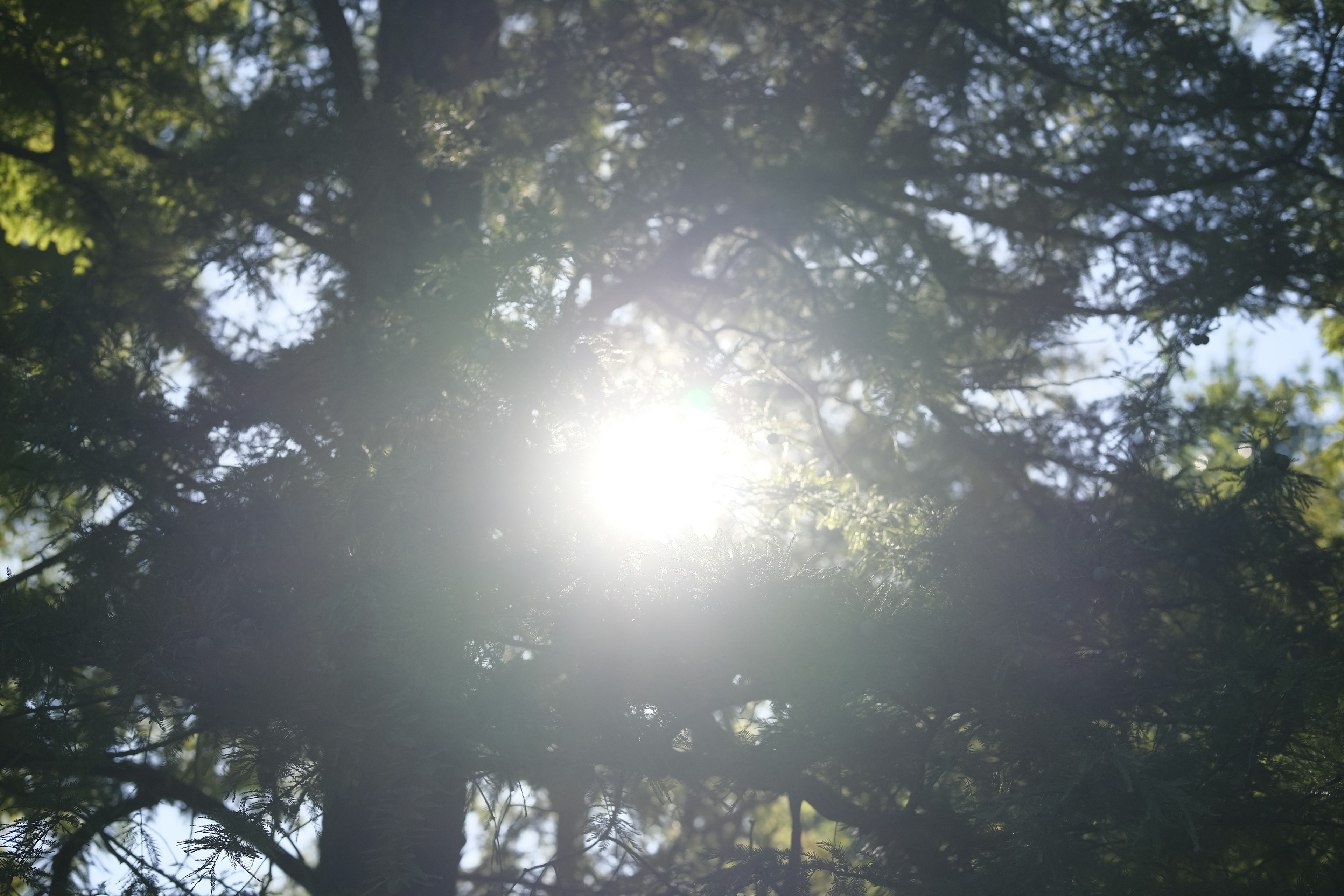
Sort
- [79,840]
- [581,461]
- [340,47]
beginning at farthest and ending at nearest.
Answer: [340,47]
[581,461]
[79,840]

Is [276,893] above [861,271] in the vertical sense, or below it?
below

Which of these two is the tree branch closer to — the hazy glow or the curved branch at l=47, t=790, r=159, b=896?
the hazy glow

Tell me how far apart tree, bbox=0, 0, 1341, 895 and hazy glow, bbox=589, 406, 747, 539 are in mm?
135

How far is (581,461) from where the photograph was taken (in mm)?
3279

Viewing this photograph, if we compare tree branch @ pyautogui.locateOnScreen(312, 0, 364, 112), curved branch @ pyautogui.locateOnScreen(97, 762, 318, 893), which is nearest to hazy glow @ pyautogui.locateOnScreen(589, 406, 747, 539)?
curved branch @ pyautogui.locateOnScreen(97, 762, 318, 893)

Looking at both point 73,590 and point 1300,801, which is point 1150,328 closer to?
point 1300,801

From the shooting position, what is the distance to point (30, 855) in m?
2.83

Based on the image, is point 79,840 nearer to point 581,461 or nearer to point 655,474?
point 581,461

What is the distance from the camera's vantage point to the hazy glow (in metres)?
3.21

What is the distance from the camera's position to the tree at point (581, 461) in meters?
2.75

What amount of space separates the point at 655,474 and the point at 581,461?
341 millimetres

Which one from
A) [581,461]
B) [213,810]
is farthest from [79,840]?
[581,461]

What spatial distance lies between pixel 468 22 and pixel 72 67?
2771 mm

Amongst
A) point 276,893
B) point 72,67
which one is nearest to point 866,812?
point 276,893
